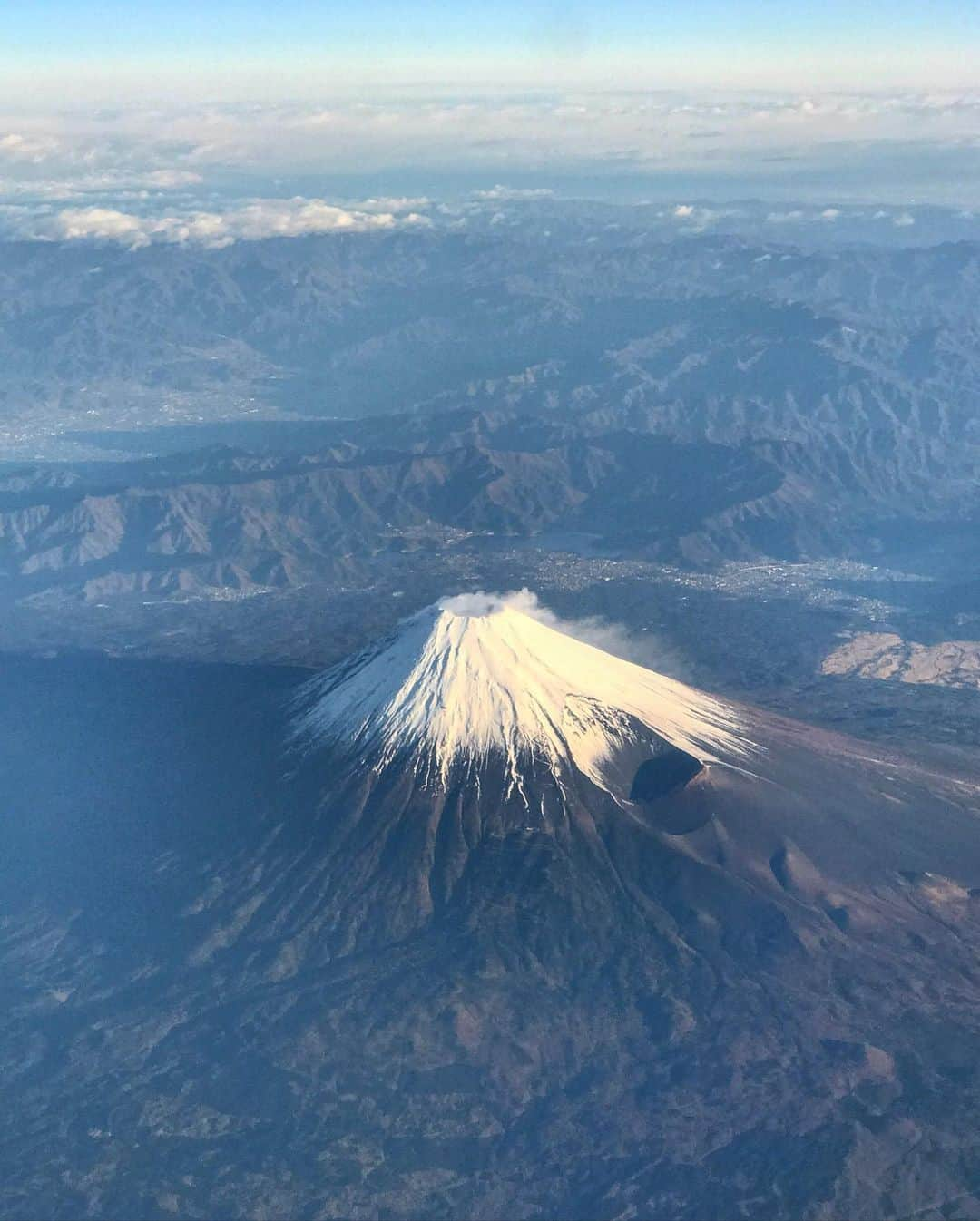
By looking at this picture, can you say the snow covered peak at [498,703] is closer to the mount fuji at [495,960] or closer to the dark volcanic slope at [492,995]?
the mount fuji at [495,960]

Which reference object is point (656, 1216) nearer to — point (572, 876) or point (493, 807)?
point (572, 876)

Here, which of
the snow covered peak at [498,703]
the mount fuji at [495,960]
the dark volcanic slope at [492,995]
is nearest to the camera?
the dark volcanic slope at [492,995]

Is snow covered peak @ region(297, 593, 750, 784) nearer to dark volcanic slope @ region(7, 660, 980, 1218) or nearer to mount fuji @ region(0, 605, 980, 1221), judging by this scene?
mount fuji @ region(0, 605, 980, 1221)

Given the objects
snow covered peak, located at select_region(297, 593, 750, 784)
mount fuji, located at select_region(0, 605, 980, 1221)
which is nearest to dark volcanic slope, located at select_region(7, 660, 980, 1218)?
mount fuji, located at select_region(0, 605, 980, 1221)

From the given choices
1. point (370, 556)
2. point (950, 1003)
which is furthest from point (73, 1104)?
point (370, 556)

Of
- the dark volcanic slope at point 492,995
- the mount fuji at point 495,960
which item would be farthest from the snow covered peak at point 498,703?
the dark volcanic slope at point 492,995
